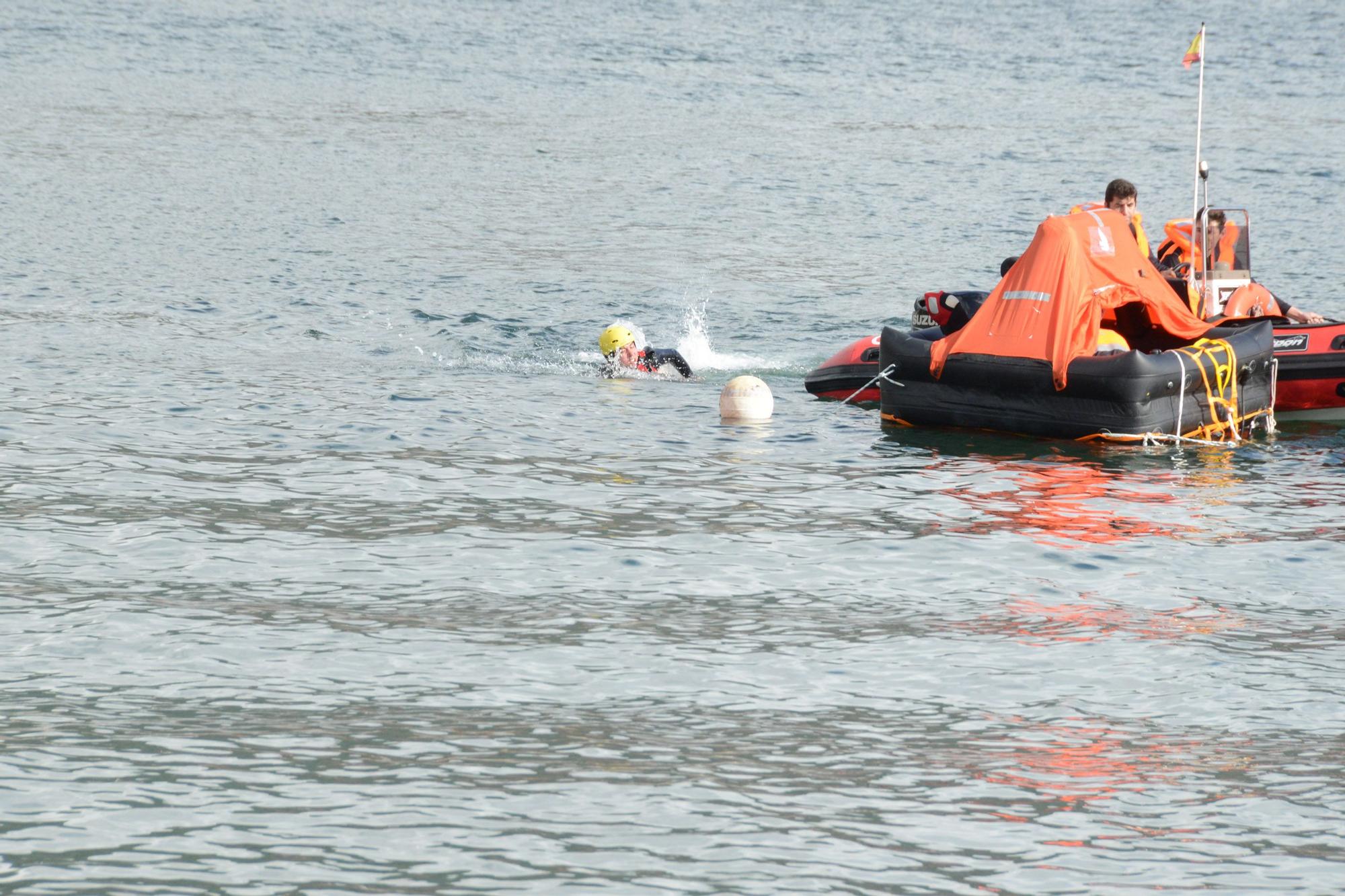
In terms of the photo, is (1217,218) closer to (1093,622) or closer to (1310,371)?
(1310,371)

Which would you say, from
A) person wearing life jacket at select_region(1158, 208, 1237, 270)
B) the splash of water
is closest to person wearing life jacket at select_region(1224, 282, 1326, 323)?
person wearing life jacket at select_region(1158, 208, 1237, 270)

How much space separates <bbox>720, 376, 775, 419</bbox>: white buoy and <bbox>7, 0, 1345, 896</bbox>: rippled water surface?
22cm

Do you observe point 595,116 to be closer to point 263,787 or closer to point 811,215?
point 811,215

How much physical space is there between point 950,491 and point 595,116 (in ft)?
87.3

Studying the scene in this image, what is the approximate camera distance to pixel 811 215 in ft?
95.0

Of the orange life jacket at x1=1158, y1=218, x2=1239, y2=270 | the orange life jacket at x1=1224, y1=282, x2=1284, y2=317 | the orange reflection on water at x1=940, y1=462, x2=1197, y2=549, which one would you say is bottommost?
the orange reflection on water at x1=940, y1=462, x2=1197, y2=549

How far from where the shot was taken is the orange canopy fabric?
1327cm

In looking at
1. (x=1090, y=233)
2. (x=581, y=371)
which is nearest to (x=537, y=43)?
(x=581, y=371)

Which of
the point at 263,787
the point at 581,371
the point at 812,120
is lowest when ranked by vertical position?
the point at 263,787

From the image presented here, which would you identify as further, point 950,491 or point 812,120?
point 812,120

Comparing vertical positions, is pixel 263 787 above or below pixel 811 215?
below

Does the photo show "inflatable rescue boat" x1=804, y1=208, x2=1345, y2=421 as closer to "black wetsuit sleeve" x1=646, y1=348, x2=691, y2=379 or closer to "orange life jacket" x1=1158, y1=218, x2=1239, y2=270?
"orange life jacket" x1=1158, y1=218, x2=1239, y2=270

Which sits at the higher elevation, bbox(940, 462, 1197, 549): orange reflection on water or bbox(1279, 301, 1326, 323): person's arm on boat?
bbox(1279, 301, 1326, 323): person's arm on boat

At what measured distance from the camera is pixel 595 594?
9094mm
